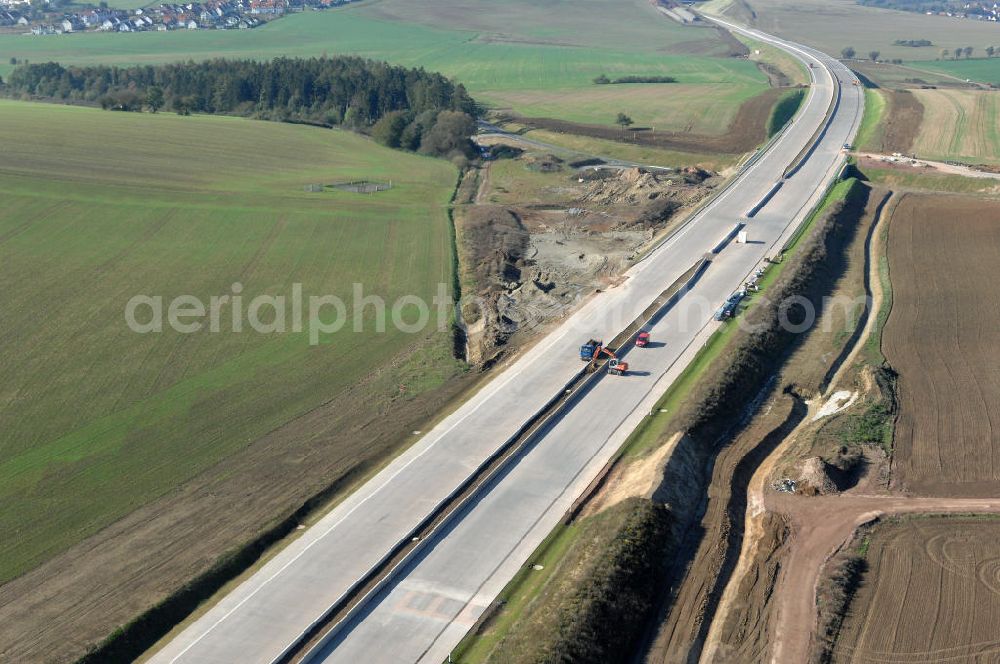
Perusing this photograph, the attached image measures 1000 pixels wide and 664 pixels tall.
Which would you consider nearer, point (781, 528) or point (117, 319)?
point (781, 528)

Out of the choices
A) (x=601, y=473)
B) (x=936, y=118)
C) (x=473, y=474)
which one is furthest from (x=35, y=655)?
(x=936, y=118)

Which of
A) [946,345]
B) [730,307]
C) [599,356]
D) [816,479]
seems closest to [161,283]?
[599,356]

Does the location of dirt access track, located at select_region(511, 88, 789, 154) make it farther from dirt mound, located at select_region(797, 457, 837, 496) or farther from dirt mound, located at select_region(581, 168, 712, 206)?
dirt mound, located at select_region(797, 457, 837, 496)

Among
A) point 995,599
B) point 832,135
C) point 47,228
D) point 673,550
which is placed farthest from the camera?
point 832,135

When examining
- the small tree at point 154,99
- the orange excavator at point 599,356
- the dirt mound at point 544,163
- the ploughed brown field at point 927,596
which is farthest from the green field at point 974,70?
the ploughed brown field at point 927,596

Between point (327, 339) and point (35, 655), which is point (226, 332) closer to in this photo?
point (327, 339)

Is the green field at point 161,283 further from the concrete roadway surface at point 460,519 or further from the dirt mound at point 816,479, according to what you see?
the dirt mound at point 816,479

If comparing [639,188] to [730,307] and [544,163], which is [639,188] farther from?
[730,307]
